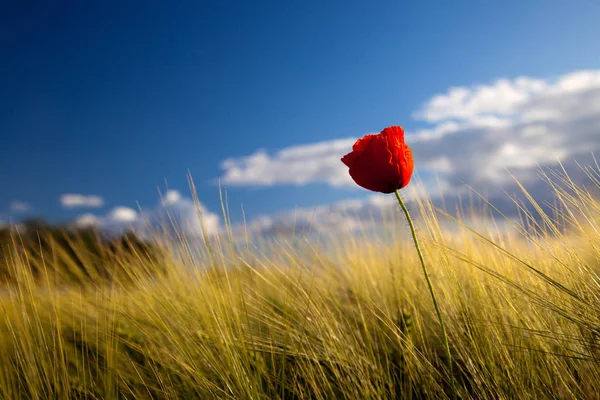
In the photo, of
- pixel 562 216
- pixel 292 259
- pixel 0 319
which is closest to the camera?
pixel 562 216

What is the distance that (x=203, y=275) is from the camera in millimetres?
1674

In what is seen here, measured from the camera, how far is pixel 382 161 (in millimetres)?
1152

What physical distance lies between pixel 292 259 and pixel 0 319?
2.35 m

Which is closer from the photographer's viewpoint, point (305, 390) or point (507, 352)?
point (507, 352)

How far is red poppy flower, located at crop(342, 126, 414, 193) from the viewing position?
115 cm

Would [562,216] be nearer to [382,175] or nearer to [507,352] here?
[507,352]

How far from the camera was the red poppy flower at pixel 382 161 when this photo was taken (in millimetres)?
1146

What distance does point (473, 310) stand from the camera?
4.84 feet

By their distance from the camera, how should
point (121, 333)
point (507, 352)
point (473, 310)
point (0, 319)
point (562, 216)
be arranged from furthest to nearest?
point (0, 319), point (121, 333), point (562, 216), point (473, 310), point (507, 352)

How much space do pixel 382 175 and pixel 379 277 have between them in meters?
1.65

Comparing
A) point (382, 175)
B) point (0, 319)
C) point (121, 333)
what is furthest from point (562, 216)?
point (0, 319)

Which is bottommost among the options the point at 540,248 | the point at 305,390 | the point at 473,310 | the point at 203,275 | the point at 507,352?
the point at 305,390

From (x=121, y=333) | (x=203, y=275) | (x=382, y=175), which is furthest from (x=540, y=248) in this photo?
(x=121, y=333)

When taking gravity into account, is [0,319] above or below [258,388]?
above
